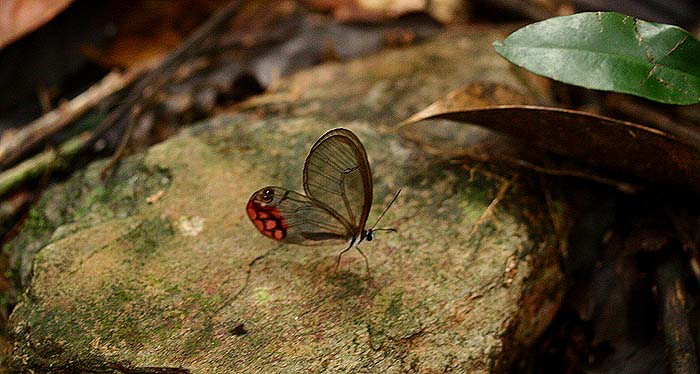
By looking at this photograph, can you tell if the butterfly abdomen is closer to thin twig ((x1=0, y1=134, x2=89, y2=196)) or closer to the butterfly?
the butterfly

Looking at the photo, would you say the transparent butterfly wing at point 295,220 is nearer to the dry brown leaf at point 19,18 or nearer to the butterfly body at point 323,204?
the butterfly body at point 323,204

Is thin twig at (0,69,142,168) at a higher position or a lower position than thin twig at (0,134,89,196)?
higher

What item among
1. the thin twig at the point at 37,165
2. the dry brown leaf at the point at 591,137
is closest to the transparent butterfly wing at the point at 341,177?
the dry brown leaf at the point at 591,137

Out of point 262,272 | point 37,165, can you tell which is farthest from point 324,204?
point 37,165

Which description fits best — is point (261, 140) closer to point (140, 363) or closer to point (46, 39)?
point (140, 363)

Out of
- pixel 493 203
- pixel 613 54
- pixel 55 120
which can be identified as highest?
pixel 613 54

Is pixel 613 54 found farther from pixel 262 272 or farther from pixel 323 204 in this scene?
pixel 262 272

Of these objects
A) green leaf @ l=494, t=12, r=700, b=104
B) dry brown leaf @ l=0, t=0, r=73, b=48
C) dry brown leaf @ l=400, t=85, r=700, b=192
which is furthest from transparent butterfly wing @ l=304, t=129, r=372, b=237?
dry brown leaf @ l=0, t=0, r=73, b=48
